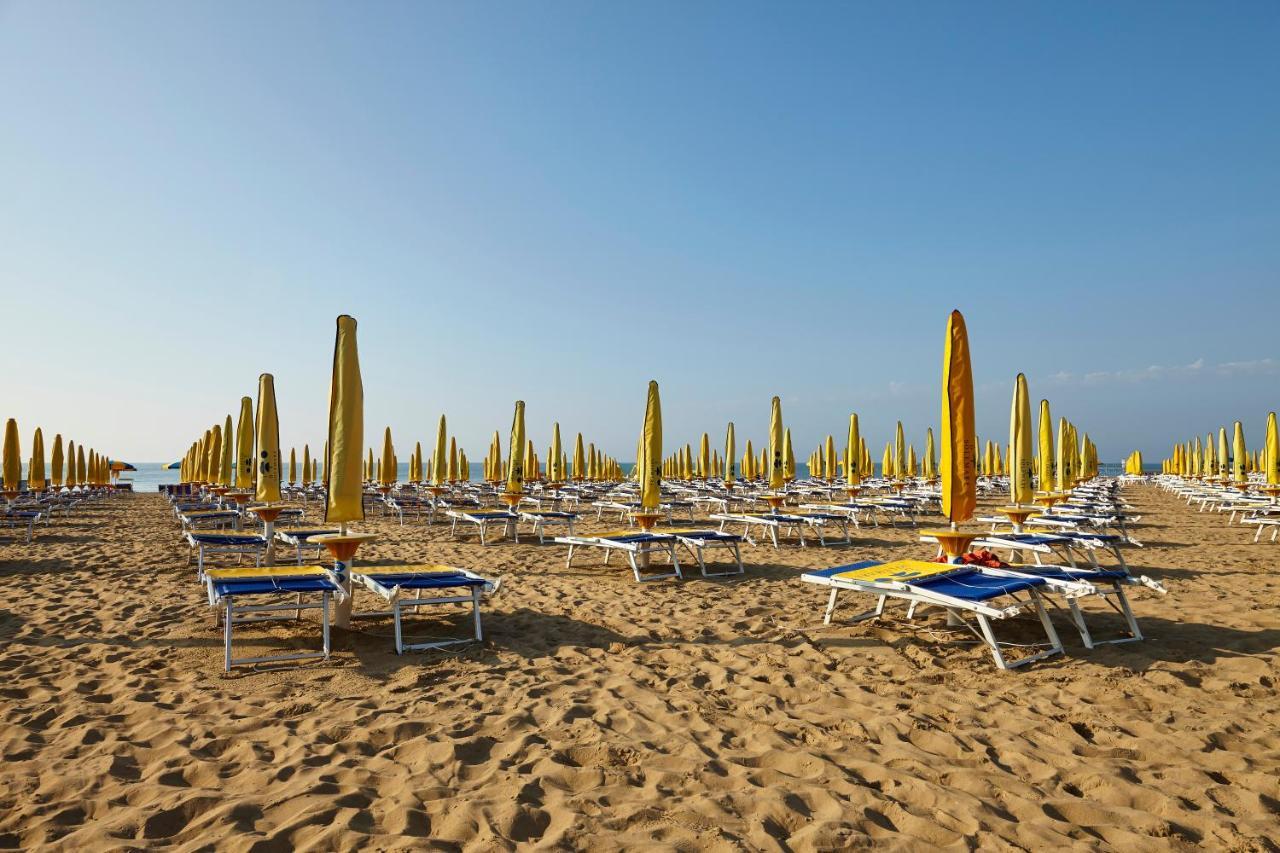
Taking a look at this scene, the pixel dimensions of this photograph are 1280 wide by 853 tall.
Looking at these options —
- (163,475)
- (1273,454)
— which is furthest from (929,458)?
(163,475)

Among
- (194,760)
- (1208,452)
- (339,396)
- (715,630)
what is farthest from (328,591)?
(1208,452)

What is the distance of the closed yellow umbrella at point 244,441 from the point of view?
38.4ft

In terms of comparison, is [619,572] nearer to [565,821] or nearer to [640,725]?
[640,725]

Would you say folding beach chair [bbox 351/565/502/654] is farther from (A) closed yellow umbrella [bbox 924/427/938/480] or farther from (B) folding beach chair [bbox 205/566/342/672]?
(A) closed yellow umbrella [bbox 924/427/938/480]

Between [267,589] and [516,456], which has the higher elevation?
[516,456]

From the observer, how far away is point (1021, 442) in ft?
26.2

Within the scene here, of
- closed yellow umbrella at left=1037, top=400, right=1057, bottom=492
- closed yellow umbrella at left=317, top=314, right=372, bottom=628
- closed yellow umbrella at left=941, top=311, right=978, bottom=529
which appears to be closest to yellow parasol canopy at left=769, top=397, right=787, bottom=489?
closed yellow umbrella at left=1037, top=400, right=1057, bottom=492

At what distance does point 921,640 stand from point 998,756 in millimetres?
2240

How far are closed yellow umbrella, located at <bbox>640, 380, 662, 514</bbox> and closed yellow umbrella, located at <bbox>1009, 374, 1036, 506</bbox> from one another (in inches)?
168

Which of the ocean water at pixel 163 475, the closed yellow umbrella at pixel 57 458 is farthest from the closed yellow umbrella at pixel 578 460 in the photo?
the ocean water at pixel 163 475

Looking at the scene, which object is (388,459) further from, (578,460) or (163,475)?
(163,475)

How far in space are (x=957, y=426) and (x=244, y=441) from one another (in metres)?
10.9

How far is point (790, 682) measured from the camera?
14.9 feet

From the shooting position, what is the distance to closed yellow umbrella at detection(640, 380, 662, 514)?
31.3 feet
